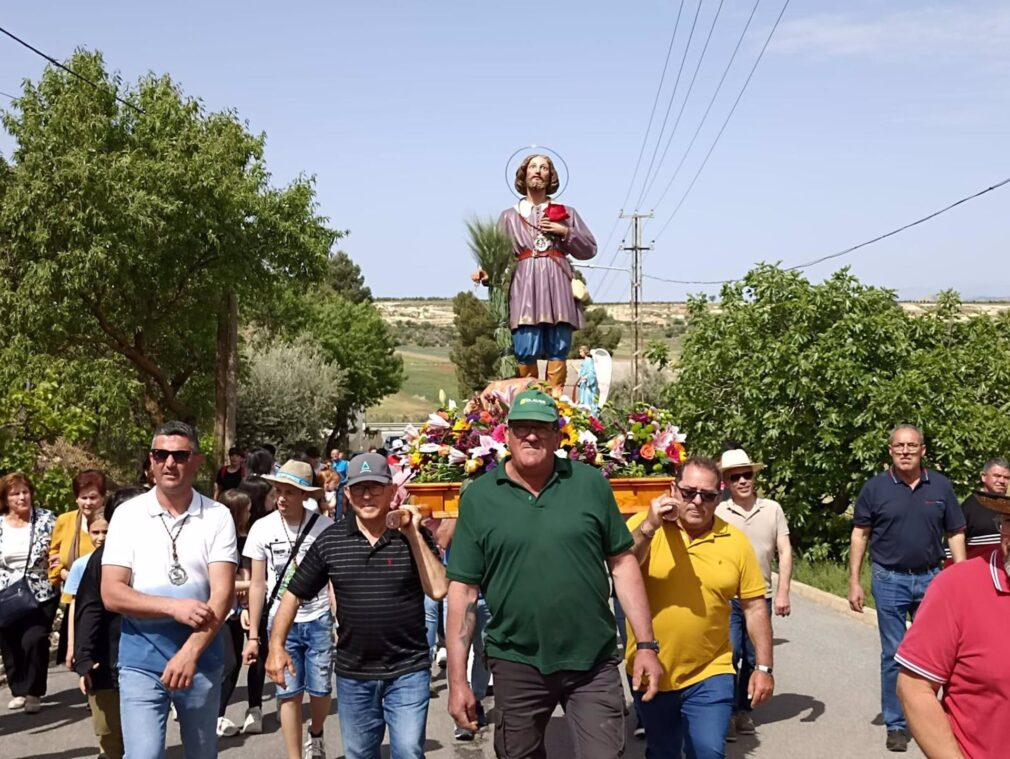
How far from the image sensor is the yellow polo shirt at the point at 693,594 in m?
5.64

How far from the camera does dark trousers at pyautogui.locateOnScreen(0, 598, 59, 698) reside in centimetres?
897

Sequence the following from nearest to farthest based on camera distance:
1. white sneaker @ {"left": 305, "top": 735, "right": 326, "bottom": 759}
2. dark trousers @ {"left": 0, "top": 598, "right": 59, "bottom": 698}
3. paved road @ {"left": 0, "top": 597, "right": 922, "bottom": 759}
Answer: white sneaker @ {"left": 305, "top": 735, "right": 326, "bottom": 759}, paved road @ {"left": 0, "top": 597, "right": 922, "bottom": 759}, dark trousers @ {"left": 0, "top": 598, "right": 59, "bottom": 698}

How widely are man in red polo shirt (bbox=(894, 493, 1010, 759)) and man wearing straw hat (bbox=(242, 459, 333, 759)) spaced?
400 cm

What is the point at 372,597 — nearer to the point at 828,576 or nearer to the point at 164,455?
the point at 164,455

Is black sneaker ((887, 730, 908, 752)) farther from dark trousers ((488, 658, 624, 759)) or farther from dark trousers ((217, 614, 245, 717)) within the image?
dark trousers ((217, 614, 245, 717))

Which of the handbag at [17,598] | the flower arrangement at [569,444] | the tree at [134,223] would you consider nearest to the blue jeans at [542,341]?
the flower arrangement at [569,444]

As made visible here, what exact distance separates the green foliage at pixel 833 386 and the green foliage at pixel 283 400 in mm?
24266

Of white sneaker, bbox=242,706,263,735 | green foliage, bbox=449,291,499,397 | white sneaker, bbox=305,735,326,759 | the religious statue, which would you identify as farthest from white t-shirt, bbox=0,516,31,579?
green foliage, bbox=449,291,499,397

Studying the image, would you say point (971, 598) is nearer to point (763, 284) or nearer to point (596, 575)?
point (596, 575)

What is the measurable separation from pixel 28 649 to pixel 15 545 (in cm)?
79

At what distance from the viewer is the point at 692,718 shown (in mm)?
5602

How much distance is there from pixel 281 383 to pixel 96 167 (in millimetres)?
19667

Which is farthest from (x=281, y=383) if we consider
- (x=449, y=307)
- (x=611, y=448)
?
(x=449, y=307)

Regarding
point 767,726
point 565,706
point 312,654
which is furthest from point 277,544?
point 767,726
